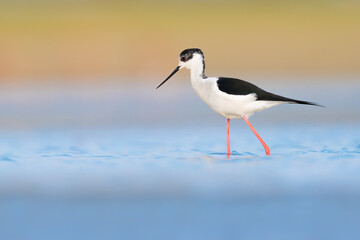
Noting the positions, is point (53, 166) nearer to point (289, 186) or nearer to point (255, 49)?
point (289, 186)

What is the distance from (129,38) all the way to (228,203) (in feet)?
47.7

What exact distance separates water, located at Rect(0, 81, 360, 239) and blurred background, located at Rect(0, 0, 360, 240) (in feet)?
0.06

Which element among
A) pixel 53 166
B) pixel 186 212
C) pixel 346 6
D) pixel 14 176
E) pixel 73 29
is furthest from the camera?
pixel 346 6

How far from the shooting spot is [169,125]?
9.16 m

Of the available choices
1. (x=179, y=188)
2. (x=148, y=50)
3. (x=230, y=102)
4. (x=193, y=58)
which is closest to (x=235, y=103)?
(x=230, y=102)

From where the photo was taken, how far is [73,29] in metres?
19.3

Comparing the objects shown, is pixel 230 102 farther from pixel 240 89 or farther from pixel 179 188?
pixel 179 188

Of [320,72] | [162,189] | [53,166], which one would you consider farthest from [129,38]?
[162,189]

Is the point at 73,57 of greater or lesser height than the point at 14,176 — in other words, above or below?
above

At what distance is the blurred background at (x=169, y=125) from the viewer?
4.14m

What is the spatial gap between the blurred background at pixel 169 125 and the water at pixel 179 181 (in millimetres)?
17

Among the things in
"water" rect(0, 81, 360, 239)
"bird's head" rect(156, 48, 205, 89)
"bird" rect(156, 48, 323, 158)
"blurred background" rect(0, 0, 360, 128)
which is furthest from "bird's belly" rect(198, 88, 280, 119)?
"blurred background" rect(0, 0, 360, 128)

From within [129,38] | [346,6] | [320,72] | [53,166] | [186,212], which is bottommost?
[186,212]

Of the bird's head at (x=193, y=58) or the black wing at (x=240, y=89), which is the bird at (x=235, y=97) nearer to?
the black wing at (x=240, y=89)
